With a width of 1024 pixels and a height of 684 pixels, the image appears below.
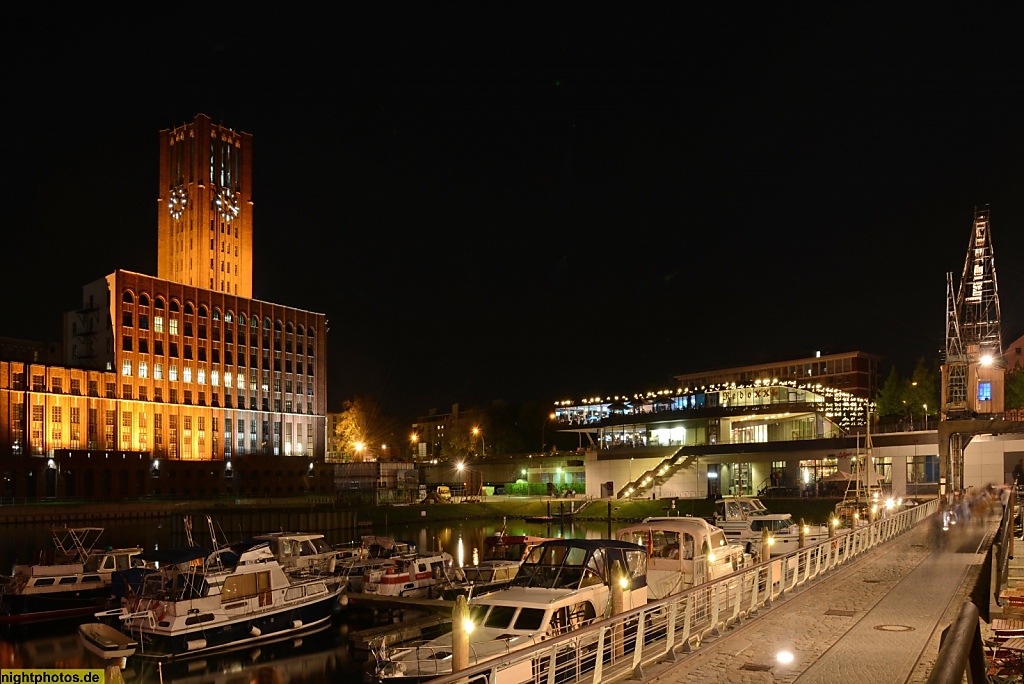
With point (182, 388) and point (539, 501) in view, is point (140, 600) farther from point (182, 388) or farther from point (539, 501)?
point (182, 388)

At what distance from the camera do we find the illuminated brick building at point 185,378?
317 feet

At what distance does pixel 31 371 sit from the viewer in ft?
317

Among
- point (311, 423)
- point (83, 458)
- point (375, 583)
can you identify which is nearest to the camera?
point (375, 583)

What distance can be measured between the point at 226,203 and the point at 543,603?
13008 centimetres

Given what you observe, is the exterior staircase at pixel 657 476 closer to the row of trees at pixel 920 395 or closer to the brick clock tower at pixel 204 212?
the row of trees at pixel 920 395

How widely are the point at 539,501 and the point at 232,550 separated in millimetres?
63929

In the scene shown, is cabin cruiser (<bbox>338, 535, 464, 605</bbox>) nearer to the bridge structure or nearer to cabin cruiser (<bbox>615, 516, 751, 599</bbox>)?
cabin cruiser (<bbox>615, 516, 751, 599</bbox>)

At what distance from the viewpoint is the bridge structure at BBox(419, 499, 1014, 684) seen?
1489 centimetres

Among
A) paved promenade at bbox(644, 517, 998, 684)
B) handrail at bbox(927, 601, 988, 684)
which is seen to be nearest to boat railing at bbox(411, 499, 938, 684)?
paved promenade at bbox(644, 517, 998, 684)

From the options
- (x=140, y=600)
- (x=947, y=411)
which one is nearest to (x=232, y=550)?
(x=140, y=600)

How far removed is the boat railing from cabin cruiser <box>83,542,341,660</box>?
16.7 metres

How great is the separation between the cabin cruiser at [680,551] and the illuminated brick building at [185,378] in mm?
83200

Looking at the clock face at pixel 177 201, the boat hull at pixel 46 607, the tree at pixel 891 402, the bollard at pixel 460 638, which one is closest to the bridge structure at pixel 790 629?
the bollard at pixel 460 638

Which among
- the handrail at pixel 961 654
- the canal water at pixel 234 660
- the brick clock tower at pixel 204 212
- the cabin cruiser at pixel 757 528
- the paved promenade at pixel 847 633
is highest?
the brick clock tower at pixel 204 212
